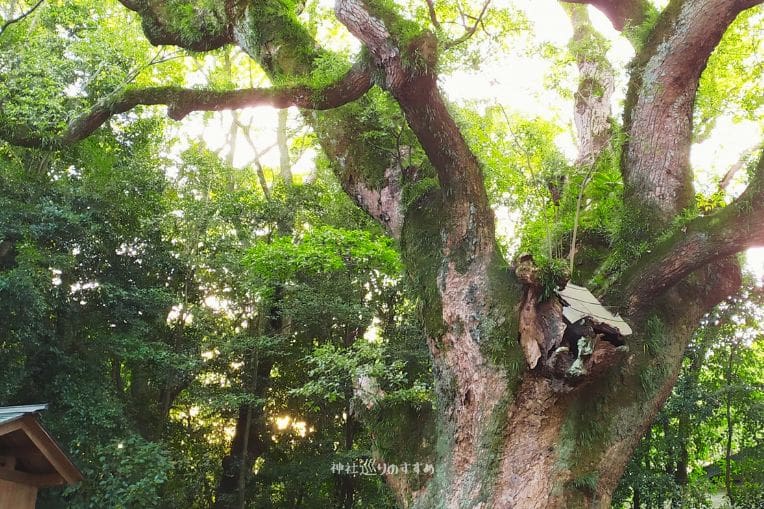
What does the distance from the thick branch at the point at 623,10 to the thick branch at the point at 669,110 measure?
516 millimetres

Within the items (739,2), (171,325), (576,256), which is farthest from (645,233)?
(171,325)

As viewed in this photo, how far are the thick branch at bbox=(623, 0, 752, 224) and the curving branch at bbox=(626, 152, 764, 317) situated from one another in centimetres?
53

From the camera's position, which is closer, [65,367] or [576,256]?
[576,256]

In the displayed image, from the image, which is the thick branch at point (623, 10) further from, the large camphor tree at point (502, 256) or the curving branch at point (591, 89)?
the curving branch at point (591, 89)

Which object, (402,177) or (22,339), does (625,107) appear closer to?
(402,177)

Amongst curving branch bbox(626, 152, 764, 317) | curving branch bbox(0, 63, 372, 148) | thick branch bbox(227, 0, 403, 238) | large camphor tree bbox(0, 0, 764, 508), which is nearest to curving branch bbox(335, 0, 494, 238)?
large camphor tree bbox(0, 0, 764, 508)

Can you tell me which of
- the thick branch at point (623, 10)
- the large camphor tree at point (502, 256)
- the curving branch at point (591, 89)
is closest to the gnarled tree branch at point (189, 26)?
the large camphor tree at point (502, 256)

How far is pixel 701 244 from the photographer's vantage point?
3.37m

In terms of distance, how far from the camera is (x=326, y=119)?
4781 mm

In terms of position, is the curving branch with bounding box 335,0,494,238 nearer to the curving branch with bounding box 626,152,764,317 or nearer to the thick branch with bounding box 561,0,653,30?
the curving branch with bounding box 626,152,764,317

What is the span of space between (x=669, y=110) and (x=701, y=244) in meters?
1.31

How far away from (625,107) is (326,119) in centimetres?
243

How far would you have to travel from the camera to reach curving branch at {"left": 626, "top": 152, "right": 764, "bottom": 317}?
323cm

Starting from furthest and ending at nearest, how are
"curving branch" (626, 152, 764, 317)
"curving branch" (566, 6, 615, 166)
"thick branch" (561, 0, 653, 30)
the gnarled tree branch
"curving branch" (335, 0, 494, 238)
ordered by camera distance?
"curving branch" (566, 6, 615, 166)
the gnarled tree branch
"thick branch" (561, 0, 653, 30)
"curving branch" (335, 0, 494, 238)
"curving branch" (626, 152, 764, 317)
